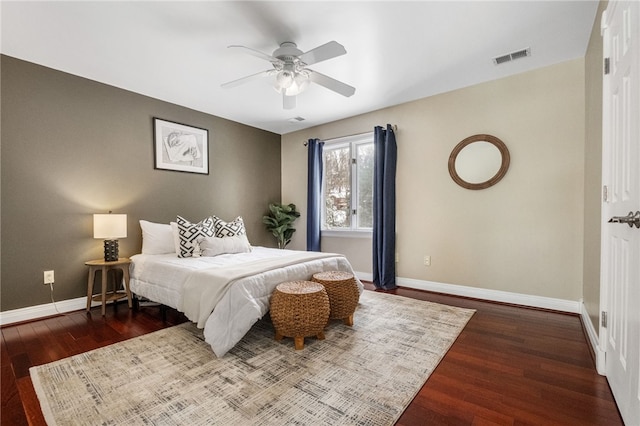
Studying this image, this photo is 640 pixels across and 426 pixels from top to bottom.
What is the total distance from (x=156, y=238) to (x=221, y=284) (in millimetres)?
1780

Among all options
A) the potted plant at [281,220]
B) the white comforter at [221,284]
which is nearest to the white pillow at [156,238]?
the white comforter at [221,284]

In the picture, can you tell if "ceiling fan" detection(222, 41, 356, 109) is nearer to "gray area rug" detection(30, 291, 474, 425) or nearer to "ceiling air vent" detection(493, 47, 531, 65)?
"ceiling air vent" detection(493, 47, 531, 65)

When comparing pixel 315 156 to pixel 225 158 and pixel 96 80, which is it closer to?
pixel 225 158

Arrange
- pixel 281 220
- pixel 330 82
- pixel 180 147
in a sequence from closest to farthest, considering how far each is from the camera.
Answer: pixel 330 82 → pixel 180 147 → pixel 281 220

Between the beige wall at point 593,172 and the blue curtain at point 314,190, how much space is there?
10.9 ft

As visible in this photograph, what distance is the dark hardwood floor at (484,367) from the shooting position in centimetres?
148

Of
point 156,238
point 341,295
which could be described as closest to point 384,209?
point 341,295

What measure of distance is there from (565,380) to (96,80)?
499cm

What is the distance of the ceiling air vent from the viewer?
272 cm

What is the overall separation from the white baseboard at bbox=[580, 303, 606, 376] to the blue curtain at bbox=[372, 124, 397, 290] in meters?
1.95

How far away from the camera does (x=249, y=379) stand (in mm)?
1783

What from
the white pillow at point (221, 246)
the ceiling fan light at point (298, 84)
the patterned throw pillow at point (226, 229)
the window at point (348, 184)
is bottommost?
the white pillow at point (221, 246)

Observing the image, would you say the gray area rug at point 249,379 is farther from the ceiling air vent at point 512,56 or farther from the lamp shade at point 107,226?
the ceiling air vent at point 512,56

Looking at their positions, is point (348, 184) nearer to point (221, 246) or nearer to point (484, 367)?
point (221, 246)
